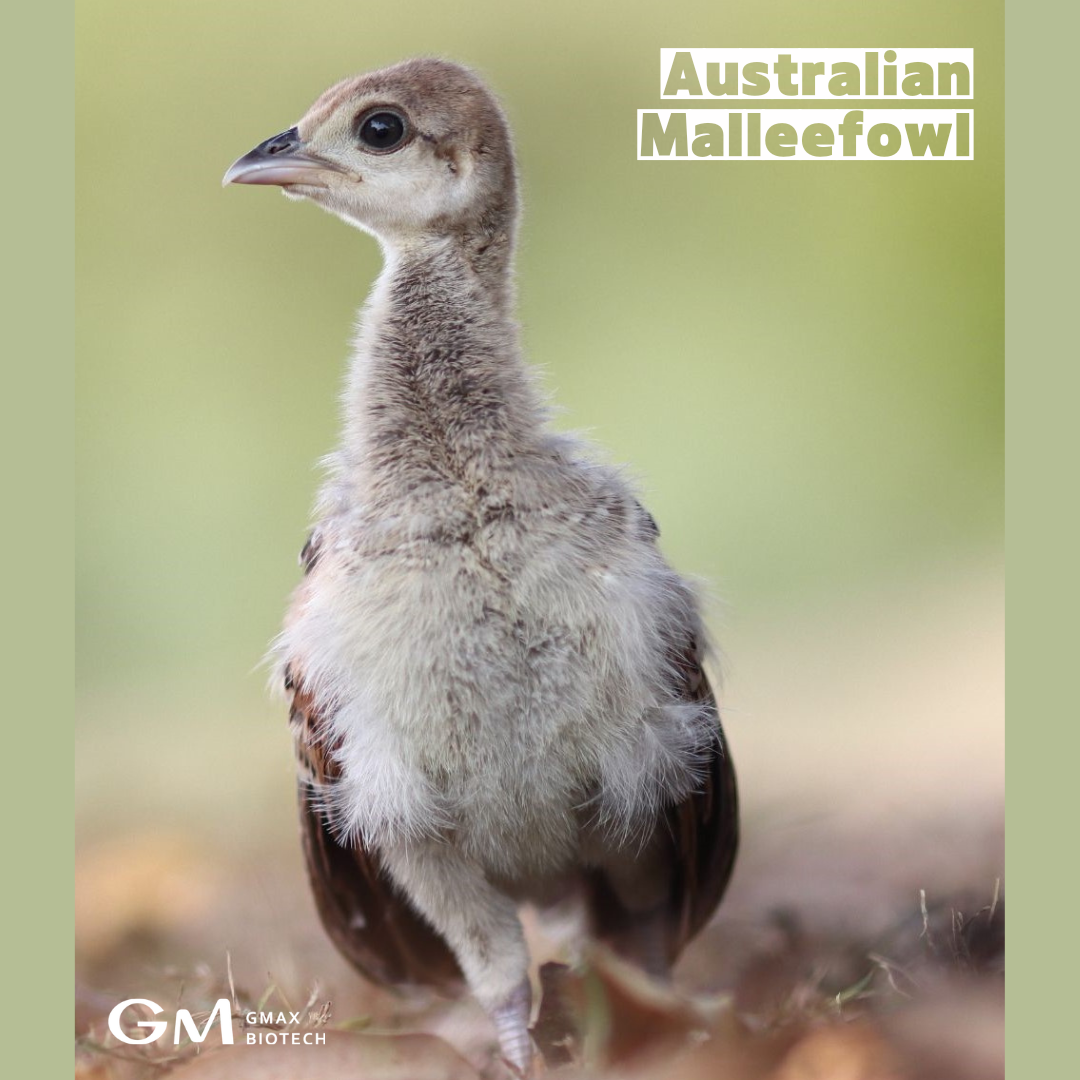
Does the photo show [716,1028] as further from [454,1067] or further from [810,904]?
[454,1067]

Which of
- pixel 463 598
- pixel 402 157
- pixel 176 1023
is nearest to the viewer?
pixel 463 598

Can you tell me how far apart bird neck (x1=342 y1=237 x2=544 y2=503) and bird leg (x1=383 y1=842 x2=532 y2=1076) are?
708mm

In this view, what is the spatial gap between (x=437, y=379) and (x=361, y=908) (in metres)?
1.12

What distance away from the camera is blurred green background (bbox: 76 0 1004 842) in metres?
2.81

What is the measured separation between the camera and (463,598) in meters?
2.45

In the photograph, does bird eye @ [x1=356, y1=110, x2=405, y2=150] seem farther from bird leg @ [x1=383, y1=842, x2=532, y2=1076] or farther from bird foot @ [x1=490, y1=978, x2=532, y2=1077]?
bird foot @ [x1=490, y1=978, x2=532, y2=1077]

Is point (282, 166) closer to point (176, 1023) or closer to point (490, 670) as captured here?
point (490, 670)

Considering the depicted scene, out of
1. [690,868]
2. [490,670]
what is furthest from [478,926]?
[490,670]

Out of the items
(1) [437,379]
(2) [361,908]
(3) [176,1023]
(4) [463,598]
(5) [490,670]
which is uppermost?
(1) [437,379]

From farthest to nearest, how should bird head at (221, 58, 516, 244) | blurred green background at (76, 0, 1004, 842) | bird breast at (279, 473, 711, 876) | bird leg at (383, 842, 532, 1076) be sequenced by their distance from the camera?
blurred green background at (76, 0, 1004, 842) → bird leg at (383, 842, 532, 1076) → bird head at (221, 58, 516, 244) → bird breast at (279, 473, 711, 876)

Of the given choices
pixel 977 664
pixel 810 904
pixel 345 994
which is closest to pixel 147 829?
pixel 345 994

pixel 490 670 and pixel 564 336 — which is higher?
pixel 564 336

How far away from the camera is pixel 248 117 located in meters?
2.82

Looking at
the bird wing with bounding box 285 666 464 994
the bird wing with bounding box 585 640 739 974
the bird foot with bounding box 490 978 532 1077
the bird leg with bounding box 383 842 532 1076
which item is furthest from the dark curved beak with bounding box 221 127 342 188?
the bird foot with bounding box 490 978 532 1077
